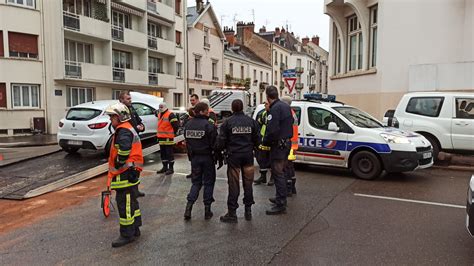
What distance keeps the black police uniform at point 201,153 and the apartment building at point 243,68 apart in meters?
35.7

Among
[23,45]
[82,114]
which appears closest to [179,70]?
[23,45]

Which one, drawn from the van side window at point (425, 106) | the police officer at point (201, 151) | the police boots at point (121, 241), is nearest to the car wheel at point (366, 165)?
the van side window at point (425, 106)

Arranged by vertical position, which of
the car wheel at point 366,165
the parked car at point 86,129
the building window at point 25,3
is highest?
the building window at point 25,3

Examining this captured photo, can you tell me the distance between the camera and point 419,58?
1393 centimetres

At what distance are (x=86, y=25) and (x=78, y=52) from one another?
1.91 meters

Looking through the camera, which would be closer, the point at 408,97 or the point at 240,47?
the point at 408,97

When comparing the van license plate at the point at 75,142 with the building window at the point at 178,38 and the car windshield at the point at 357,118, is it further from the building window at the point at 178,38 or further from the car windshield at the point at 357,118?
the building window at the point at 178,38

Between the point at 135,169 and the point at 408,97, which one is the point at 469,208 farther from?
the point at 408,97

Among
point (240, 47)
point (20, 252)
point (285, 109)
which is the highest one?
point (240, 47)

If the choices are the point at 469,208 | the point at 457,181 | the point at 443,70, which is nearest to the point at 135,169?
the point at 469,208

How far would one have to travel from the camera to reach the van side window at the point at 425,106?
996 cm

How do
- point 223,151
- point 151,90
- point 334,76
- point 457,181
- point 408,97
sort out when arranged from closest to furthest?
point 223,151 < point 457,181 < point 408,97 < point 334,76 < point 151,90

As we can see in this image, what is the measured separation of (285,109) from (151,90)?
91.5ft

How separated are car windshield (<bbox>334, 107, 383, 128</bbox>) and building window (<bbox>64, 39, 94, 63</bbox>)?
790 inches
